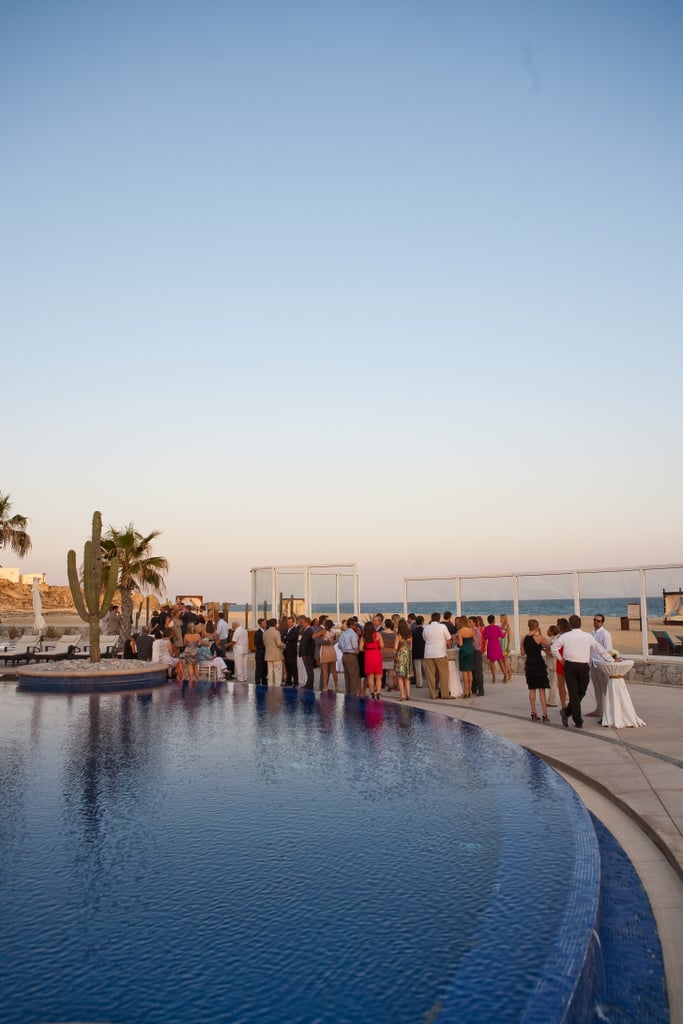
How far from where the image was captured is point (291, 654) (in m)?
18.5

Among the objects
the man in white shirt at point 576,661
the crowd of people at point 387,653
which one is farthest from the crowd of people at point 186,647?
the man in white shirt at point 576,661

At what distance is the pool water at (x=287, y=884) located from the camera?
374 centimetres

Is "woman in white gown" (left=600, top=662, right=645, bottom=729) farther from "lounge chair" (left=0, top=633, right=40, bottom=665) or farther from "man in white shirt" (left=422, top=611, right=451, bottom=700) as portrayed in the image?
"lounge chair" (left=0, top=633, right=40, bottom=665)

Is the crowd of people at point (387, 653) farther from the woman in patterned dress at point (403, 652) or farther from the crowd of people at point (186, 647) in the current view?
the crowd of people at point (186, 647)

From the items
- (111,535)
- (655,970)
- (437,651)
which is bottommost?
(655,970)

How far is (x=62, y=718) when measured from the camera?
13477 millimetres

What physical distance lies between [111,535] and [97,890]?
94.4 feet

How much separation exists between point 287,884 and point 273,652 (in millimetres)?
12975

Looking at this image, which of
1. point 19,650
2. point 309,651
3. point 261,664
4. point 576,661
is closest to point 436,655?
point 309,651

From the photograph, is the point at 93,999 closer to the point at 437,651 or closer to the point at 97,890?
the point at 97,890

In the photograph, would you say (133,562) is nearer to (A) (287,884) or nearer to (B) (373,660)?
(B) (373,660)

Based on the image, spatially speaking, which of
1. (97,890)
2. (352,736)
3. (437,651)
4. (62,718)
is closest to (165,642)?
(62,718)

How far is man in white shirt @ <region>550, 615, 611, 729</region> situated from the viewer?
11.8 metres

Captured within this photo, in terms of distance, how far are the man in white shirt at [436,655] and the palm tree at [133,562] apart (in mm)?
18130
